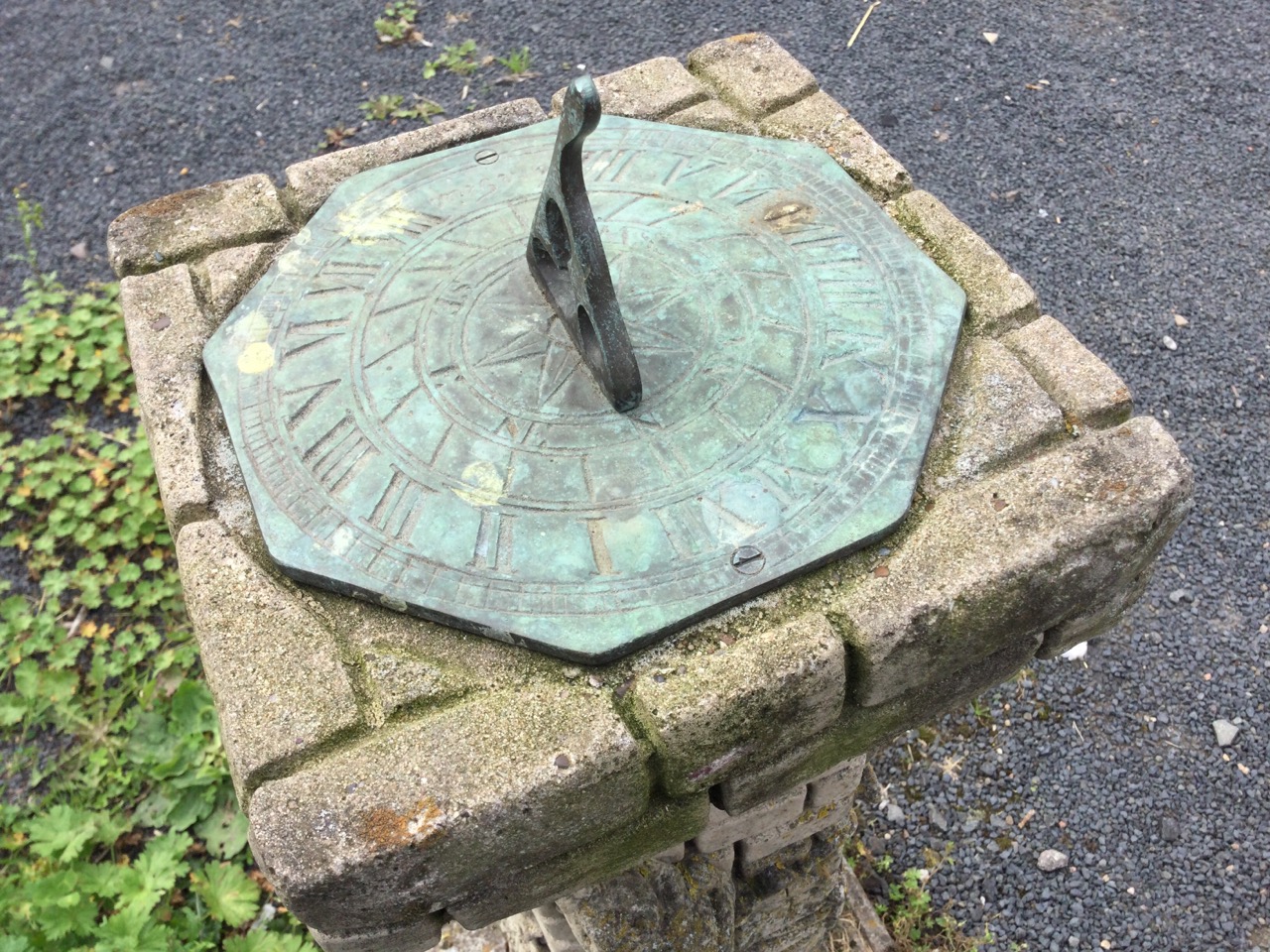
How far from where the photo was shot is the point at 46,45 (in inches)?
187

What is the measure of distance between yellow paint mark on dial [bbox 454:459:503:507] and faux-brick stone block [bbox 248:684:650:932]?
308 millimetres

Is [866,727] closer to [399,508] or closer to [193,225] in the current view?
[399,508]

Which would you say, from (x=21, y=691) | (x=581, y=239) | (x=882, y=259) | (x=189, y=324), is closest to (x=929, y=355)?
(x=882, y=259)

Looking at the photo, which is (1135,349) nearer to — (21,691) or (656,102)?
(656,102)

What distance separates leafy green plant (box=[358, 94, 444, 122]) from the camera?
430 centimetres

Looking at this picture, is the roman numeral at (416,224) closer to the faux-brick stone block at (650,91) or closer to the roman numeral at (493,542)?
the faux-brick stone block at (650,91)

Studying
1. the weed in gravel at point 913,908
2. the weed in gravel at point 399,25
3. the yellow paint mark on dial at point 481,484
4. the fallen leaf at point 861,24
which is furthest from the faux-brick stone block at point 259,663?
the fallen leaf at point 861,24

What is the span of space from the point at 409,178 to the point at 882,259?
0.98 m

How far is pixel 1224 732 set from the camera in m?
2.78

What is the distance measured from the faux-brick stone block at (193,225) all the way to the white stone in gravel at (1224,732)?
260 cm

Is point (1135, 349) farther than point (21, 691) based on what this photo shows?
Yes

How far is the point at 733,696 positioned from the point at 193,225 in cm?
156

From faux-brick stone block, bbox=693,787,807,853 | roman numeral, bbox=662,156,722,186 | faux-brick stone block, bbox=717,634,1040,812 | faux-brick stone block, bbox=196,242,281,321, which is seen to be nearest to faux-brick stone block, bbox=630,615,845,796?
faux-brick stone block, bbox=717,634,1040,812

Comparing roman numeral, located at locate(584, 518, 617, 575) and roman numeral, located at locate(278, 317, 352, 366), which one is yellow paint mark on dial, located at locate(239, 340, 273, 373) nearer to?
roman numeral, located at locate(278, 317, 352, 366)
